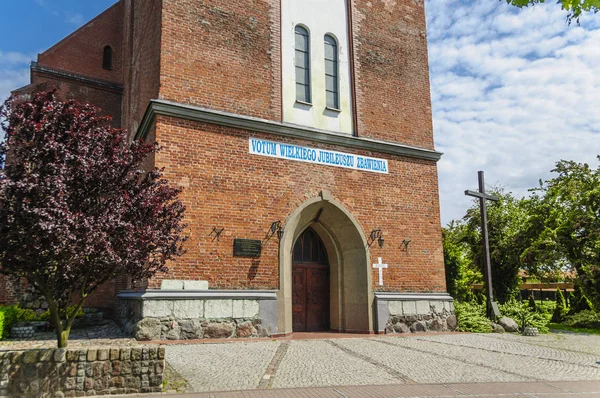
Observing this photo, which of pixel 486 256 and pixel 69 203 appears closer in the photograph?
pixel 69 203

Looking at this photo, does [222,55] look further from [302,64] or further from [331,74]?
[331,74]

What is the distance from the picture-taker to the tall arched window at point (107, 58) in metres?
17.8

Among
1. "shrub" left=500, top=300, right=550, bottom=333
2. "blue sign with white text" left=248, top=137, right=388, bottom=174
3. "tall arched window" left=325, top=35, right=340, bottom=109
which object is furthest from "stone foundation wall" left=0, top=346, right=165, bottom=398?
"shrub" left=500, top=300, right=550, bottom=333

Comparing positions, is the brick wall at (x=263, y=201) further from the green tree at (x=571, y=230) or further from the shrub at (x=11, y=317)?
the green tree at (x=571, y=230)

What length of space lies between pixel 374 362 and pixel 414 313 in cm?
532

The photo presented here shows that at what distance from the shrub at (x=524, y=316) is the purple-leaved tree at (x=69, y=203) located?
11723 millimetres

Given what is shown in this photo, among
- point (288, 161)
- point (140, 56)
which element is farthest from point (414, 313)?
point (140, 56)

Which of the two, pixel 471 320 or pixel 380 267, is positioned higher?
pixel 380 267

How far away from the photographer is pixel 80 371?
5.71 m

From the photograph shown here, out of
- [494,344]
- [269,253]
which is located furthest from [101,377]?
[494,344]

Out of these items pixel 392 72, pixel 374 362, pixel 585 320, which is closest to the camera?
pixel 374 362

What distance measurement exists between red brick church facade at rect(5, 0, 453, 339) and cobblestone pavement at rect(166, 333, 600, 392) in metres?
1.71

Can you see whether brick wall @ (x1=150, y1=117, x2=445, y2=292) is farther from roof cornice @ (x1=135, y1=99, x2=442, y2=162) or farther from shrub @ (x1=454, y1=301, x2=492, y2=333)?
shrub @ (x1=454, y1=301, x2=492, y2=333)

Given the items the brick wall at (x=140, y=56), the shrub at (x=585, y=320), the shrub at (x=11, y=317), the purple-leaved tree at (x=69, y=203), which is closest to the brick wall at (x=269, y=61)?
the brick wall at (x=140, y=56)
